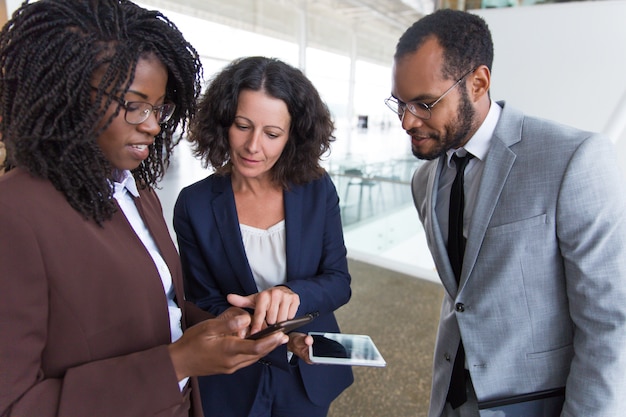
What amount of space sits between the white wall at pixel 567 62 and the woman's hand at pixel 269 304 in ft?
9.63

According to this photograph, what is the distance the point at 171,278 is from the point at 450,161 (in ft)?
3.30

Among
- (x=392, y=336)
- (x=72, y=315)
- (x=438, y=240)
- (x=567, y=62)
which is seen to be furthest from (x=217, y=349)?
(x=567, y=62)

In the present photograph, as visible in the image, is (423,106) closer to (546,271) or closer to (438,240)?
(438,240)

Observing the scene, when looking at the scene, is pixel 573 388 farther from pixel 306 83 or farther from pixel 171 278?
pixel 306 83

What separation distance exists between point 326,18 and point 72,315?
8813 mm

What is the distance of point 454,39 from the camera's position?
124 cm

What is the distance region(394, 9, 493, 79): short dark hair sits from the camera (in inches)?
48.6

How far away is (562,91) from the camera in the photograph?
10.3 ft

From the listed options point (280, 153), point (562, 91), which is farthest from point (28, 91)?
point (562, 91)

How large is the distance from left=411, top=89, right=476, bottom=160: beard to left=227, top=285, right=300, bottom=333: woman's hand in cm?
68

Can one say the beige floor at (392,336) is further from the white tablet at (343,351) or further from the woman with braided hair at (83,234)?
the woman with braided hair at (83,234)

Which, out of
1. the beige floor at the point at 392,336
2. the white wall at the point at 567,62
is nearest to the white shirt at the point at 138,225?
the beige floor at the point at 392,336

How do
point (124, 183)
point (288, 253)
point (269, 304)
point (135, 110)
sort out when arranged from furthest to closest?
1. point (288, 253)
2. point (269, 304)
3. point (124, 183)
4. point (135, 110)

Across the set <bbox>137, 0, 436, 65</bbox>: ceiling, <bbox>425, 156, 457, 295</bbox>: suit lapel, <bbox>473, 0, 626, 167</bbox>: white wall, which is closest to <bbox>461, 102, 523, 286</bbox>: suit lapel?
<bbox>425, 156, 457, 295</bbox>: suit lapel
